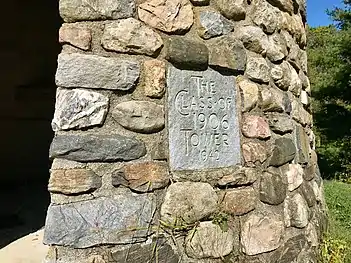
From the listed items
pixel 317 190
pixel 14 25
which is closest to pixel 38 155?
pixel 14 25

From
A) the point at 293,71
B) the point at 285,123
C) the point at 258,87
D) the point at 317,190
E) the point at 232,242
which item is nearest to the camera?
the point at 232,242

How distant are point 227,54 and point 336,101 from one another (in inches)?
345

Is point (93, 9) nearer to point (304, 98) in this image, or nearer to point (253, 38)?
point (253, 38)

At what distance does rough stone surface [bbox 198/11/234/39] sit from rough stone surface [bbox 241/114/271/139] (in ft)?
1.45

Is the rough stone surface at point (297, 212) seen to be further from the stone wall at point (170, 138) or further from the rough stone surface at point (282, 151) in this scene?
the rough stone surface at point (282, 151)

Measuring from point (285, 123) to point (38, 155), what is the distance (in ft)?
9.35

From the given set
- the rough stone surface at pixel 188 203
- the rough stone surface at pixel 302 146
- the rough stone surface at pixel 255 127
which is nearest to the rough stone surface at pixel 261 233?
the rough stone surface at pixel 188 203

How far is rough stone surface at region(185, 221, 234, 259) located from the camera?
213 cm

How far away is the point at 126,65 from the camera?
1.97 m

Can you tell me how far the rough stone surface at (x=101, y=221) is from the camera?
185 centimetres

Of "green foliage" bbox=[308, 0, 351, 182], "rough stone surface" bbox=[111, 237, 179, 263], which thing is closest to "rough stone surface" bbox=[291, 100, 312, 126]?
"rough stone surface" bbox=[111, 237, 179, 263]

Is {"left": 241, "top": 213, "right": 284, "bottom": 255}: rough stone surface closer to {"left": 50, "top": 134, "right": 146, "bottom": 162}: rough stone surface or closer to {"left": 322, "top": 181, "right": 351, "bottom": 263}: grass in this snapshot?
{"left": 322, "top": 181, "right": 351, "bottom": 263}: grass

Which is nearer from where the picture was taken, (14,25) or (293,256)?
(293,256)

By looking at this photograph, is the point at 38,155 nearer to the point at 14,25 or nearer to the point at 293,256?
the point at 14,25
